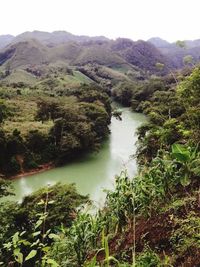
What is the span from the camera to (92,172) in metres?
19.7

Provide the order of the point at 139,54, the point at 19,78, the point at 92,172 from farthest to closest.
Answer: the point at 139,54 < the point at 19,78 < the point at 92,172

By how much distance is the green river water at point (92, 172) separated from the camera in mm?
17203

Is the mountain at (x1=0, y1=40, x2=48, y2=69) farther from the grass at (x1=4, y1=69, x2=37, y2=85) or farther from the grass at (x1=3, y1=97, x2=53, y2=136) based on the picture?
the grass at (x1=3, y1=97, x2=53, y2=136)

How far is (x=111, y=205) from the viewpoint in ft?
15.8

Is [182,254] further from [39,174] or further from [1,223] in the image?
[39,174]

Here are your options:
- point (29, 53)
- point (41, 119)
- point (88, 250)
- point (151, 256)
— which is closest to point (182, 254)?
point (151, 256)

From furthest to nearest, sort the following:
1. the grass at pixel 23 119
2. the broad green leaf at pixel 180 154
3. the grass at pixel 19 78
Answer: the grass at pixel 19 78, the grass at pixel 23 119, the broad green leaf at pixel 180 154

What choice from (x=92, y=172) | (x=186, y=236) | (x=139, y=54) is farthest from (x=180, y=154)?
(x=139, y=54)

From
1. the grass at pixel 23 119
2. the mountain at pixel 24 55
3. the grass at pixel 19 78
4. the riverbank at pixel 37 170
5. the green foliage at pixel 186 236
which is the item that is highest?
the mountain at pixel 24 55

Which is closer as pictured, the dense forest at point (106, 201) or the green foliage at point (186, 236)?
the green foliage at point (186, 236)

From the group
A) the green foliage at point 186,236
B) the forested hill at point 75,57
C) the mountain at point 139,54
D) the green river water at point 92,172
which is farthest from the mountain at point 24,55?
the green foliage at point 186,236

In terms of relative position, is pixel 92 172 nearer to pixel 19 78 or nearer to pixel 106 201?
pixel 106 201

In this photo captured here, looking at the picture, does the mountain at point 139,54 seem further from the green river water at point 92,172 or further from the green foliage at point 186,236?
the green foliage at point 186,236

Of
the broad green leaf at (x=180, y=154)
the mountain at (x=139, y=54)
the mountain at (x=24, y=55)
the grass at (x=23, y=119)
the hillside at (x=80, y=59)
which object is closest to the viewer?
the broad green leaf at (x=180, y=154)
